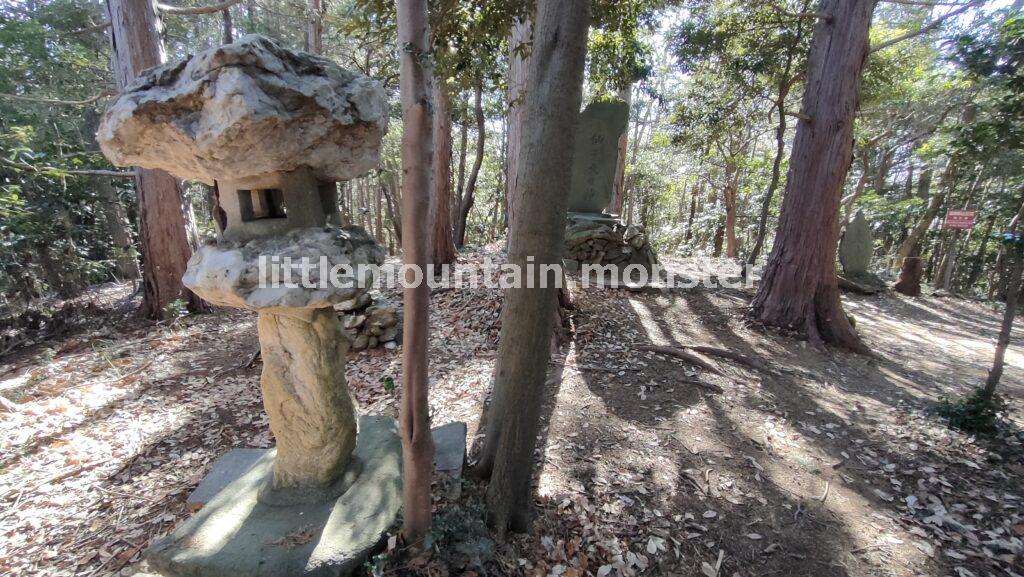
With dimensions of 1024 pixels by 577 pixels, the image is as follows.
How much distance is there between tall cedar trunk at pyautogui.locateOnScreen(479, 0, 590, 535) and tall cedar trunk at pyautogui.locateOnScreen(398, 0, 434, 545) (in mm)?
545

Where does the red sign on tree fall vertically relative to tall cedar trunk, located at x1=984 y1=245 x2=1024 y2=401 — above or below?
above

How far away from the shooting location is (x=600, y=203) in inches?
292

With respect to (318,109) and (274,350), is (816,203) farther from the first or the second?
(274,350)

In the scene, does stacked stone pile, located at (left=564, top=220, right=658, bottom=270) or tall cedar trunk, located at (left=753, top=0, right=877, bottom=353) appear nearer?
tall cedar trunk, located at (left=753, top=0, right=877, bottom=353)

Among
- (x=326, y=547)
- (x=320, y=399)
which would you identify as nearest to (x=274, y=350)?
(x=320, y=399)

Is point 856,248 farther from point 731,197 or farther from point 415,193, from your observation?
point 415,193

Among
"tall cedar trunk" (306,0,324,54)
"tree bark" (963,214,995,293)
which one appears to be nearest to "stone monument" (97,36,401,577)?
"tall cedar trunk" (306,0,324,54)

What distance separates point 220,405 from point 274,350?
2435 millimetres

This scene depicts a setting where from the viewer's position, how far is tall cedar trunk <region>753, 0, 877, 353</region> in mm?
4691

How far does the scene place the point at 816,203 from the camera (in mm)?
4945

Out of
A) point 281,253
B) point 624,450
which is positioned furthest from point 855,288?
point 281,253

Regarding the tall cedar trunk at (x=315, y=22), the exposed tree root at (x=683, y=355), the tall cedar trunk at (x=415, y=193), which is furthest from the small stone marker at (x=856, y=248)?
the tall cedar trunk at (x=315, y=22)

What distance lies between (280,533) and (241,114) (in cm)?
192

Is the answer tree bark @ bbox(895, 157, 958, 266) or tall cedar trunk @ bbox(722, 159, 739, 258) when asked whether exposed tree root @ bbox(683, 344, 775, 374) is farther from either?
tree bark @ bbox(895, 157, 958, 266)
